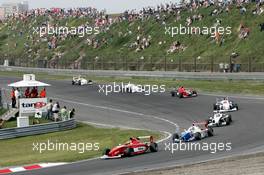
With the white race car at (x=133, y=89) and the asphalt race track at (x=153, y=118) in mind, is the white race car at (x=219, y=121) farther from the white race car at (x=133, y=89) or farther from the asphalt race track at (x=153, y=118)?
the white race car at (x=133, y=89)

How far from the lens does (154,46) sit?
61.4 m

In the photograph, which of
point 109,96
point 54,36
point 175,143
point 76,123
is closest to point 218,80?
point 109,96

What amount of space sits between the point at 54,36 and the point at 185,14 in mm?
24692

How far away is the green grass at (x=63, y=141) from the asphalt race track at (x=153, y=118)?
158cm

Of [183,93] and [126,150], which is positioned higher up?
[183,93]

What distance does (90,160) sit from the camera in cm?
2052

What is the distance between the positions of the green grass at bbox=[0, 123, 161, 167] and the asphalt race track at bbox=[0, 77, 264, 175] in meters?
1.58

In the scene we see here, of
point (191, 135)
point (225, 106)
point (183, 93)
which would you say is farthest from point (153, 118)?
point (191, 135)

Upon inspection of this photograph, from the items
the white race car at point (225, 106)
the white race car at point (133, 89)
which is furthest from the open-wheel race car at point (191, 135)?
the white race car at point (133, 89)

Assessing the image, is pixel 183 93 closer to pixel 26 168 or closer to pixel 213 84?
pixel 213 84

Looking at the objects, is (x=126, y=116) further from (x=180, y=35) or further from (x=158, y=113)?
(x=180, y=35)

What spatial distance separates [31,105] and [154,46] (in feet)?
97.0

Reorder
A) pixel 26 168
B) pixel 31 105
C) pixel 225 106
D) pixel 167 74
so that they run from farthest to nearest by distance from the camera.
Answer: pixel 167 74, pixel 31 105, pixel 225 106, pixel 26 168

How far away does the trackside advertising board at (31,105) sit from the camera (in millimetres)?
33031
